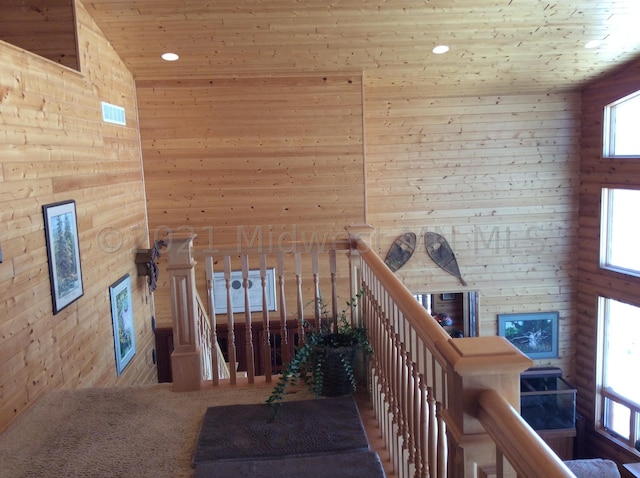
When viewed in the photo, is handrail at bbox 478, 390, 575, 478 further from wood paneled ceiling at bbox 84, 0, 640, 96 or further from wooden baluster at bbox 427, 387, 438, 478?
wood paneled ceiling at bbox 84, 0, 640, 96

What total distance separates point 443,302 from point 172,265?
718 centimetres

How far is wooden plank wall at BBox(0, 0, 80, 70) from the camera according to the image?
448 centimetres

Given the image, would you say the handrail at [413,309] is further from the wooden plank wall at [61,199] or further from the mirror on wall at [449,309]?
the mirror on wall at [449,309]

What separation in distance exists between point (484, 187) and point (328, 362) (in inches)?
203

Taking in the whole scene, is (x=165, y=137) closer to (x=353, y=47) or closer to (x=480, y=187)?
(x=353, y=47)

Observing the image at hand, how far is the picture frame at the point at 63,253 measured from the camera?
148 inches

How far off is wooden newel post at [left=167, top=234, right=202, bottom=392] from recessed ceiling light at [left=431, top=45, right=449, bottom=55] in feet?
13.1

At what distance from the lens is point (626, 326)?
7227 millimetres

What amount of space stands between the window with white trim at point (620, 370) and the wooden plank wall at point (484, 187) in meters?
0.82

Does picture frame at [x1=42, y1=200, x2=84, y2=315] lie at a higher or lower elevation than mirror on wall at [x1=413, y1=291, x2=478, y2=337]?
higher

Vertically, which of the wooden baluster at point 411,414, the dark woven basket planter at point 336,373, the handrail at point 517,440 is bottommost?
the dark woven basket planter at point 336,373

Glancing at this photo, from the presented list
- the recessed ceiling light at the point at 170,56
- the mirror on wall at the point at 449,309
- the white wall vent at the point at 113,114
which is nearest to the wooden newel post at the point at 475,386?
the white wall vent at the point at 113,114

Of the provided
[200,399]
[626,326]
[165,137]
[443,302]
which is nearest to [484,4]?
[165,137]

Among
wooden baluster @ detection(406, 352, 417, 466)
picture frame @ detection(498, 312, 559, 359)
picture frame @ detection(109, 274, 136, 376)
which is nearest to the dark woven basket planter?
wooden baluster @ detection(406, 352, 417, 466)
